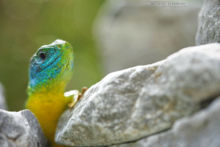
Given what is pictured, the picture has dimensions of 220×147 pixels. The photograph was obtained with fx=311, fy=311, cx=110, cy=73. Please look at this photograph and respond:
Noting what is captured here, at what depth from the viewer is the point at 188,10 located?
3.76 meters

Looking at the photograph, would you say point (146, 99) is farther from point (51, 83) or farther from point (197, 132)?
point (51, 83)

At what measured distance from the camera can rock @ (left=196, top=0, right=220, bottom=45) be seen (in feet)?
3.55

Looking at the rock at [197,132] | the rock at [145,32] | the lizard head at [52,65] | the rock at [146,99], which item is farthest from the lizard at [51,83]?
the rock at [145,32]

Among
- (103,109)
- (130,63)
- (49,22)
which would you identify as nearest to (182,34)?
(130,63)

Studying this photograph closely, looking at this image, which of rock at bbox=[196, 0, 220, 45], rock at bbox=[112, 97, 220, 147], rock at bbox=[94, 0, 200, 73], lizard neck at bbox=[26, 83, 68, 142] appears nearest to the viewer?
rock at bbox=[112, 97, 220, 147]

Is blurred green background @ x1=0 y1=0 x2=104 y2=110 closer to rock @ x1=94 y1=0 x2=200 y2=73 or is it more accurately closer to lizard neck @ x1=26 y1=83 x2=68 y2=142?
rock @ x1=94 y1=0 x2=200 y2=73

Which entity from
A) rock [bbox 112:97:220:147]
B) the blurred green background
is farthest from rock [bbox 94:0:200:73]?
rock [bbox 112:97:220:147]

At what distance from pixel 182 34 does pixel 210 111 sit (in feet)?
10.6

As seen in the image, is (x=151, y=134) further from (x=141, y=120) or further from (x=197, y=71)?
(x=197, y=71)

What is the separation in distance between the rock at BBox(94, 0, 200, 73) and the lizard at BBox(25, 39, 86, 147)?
2.59m

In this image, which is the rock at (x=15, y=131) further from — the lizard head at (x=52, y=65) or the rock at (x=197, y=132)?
the rock at (x=197, y=132)

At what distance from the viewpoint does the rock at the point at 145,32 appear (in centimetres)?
377

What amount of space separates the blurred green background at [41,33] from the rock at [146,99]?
12.8 ft

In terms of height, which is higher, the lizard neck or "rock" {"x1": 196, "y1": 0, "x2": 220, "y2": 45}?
"rock" {"x1": 196, "y1": 0, "x2": 220, "y2": 45}
